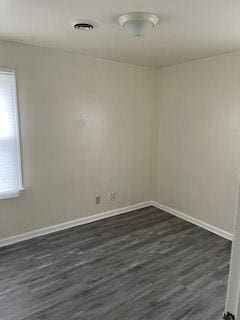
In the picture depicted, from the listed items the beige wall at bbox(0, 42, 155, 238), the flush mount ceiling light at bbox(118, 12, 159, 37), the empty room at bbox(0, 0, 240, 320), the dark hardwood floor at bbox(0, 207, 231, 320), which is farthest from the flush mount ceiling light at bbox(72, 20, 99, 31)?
the dark hardwood floor at bbox(0, 207, 231, 320)

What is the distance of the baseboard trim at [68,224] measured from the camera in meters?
2.97

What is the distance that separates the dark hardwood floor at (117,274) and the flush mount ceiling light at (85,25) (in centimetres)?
228

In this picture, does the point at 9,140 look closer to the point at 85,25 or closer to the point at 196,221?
the point at 85,25

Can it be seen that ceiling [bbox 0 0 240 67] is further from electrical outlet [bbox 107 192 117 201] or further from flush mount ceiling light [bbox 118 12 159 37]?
electrical outlet [bbox 107 192 117 201]

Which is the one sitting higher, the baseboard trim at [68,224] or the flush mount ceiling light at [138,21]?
the flush mount ceiling light at [138,21]

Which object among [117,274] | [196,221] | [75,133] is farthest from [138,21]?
[196,221]

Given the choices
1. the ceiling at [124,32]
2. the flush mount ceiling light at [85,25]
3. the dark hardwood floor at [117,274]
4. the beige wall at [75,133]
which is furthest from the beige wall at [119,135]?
the flush mount ceiling light at [85,25]

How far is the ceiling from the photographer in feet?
5.58

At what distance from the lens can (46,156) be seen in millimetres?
3068

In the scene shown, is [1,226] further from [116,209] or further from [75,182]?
[116,209]

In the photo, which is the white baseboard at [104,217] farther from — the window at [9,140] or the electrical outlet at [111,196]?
the window at [9,140]

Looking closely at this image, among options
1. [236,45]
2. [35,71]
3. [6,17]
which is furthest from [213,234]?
[6,17]

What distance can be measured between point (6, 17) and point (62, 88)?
44.7 inches

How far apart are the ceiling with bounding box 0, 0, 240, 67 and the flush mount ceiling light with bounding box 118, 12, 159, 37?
0.06 m
